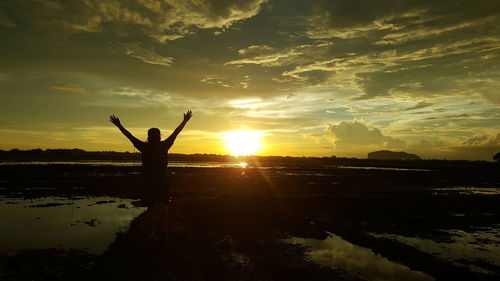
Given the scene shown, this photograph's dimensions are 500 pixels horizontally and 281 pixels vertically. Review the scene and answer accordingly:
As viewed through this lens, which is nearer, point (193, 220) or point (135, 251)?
point (135, 251)

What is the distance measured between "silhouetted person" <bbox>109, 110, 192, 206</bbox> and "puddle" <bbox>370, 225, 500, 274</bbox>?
8.83m

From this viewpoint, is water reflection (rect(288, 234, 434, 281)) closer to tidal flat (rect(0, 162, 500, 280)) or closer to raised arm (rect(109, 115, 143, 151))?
tidal flat (rect(0, 162, 500, 280))

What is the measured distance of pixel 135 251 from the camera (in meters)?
8.12

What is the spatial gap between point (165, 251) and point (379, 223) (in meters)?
10.9

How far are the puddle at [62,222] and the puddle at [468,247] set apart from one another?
10598 mm

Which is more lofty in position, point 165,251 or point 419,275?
point 165,251

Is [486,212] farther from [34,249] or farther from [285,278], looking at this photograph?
[34,249]

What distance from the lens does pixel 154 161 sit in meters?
8.36

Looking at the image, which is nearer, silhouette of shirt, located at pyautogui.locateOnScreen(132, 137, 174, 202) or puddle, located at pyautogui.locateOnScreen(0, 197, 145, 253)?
silhouette of shirt, located at pyautogui.locateOnScreen(132, 137, 174, 202)

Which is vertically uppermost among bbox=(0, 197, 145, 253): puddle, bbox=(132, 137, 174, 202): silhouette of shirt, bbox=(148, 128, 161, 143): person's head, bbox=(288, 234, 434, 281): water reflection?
bbox=(148, 128, 161, 143): person's head

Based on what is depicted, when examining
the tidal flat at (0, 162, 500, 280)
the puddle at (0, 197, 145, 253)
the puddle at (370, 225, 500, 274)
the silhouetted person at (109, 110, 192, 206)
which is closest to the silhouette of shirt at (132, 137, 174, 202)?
the silhouetted person at (109, 110, 192, 206)

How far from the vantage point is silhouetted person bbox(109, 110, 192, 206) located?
8.30m

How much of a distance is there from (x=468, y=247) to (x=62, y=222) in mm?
16020

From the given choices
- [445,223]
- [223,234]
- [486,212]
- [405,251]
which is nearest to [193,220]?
[223,234]
